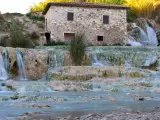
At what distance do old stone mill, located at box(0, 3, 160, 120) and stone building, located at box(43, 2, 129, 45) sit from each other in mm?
68

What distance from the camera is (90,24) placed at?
95.0 ft

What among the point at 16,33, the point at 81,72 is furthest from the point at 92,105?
the point at 16,33

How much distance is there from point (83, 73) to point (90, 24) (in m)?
Answer: 13.2

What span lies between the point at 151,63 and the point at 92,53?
11.0 feet

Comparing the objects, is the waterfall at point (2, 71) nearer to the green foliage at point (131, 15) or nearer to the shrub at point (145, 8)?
the green foliage at point (131, 15)

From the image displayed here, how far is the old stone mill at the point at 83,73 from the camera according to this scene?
893 cm

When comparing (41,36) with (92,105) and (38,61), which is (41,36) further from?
(92,105)

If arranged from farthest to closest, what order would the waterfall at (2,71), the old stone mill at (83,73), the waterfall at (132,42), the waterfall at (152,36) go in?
the waterfall at (152,36)
the waterfall at (132,42)
the waterfall at (2,71)
the old stone mill at (83,73)

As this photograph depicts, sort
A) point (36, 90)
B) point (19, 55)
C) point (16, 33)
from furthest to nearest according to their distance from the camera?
point (16, 33) < point (19, 55) < point (36, 90)

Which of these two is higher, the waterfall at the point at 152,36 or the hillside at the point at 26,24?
the hillside at the point at 26,24

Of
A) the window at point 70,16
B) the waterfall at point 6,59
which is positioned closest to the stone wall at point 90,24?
the window at point 70,16

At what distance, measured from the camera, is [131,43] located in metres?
30.1

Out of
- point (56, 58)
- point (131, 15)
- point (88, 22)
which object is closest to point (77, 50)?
point (56, 58)

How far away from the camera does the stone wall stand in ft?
93.5
